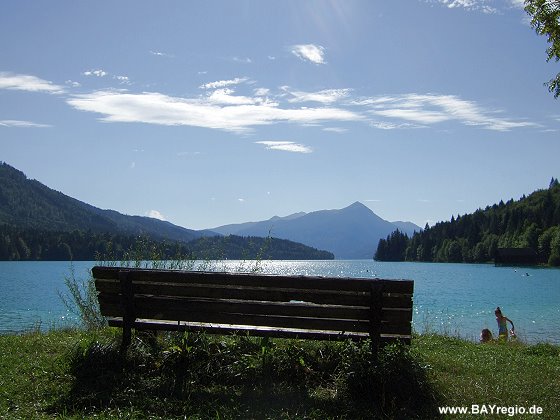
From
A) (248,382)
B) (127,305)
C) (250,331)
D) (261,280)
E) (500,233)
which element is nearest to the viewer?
(248,382)

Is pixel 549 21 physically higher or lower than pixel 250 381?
higher

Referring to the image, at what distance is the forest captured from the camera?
139 metres

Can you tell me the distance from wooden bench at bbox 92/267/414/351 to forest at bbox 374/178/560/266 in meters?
132

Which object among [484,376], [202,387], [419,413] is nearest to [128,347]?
[202,387]

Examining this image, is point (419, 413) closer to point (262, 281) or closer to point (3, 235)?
point (262, 281)

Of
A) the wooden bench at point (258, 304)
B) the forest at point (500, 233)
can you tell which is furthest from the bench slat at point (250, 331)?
the forest at point (500, 233)

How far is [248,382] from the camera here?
23.8 feet

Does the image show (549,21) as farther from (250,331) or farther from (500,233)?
Result: (500,233)

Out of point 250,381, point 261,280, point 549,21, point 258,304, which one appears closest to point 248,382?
point 250,381

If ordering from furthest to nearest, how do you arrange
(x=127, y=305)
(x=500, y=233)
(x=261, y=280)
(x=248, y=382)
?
(x=500, y=233), (x=127, y=305), (x=261, y=280), (x=248, y=382)

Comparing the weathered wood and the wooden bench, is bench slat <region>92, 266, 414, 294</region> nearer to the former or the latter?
the wooden bench

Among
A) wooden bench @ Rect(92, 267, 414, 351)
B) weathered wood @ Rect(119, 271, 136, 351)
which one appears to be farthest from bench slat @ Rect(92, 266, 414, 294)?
weathered wood @ Rect(119, 271, 136, 351)

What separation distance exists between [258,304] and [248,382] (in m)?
1.01

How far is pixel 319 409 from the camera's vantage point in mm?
6316
